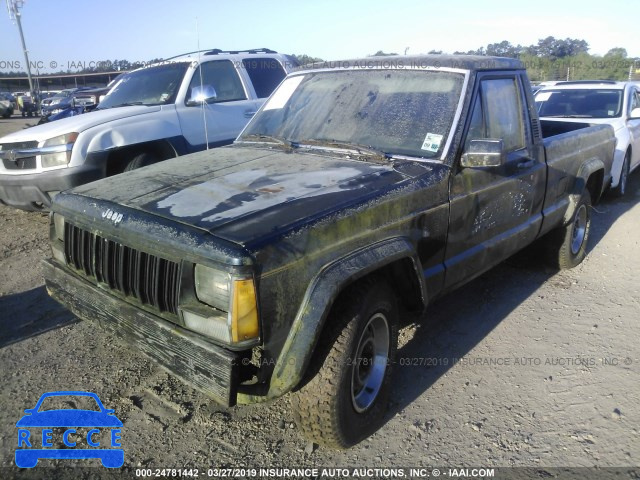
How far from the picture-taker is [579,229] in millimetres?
5230

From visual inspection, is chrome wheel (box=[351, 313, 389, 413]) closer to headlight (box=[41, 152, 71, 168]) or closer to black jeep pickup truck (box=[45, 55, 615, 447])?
black jeep pickup truck (box=[45, 55, 615, 447])

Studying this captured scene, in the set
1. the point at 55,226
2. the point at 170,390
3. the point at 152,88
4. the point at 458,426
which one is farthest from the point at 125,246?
the point at 152,88

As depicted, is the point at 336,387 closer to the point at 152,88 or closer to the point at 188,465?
the point at 188,465

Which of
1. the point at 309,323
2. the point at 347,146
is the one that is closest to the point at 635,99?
the point at 347,146

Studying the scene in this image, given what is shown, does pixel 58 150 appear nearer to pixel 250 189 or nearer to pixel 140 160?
pixel 140 160

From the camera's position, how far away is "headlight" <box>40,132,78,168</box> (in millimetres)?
5418

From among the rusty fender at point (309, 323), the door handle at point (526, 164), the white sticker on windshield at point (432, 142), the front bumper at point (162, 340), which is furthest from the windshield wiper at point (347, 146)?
the front bumper at point (162, 340)

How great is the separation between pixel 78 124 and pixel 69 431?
394cm

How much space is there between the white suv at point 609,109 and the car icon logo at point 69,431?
7.09 m

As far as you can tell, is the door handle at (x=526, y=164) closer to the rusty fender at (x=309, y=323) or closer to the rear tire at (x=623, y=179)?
the rusty fender at (x=309, y=323)

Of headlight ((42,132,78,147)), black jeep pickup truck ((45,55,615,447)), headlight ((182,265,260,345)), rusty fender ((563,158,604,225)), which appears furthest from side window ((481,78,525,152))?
headlight ((42,132,78,147))

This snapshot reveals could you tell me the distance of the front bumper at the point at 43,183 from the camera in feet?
17.7

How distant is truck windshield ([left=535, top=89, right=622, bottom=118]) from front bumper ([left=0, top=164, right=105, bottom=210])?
267 inches

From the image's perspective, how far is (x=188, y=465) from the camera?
2537 mm
